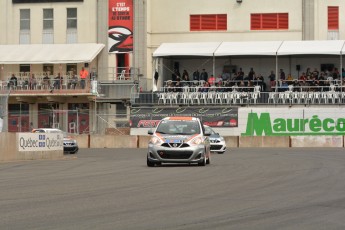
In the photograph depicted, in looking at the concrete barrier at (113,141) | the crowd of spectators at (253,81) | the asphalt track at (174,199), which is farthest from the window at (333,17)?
the asphalt track at (174,199)

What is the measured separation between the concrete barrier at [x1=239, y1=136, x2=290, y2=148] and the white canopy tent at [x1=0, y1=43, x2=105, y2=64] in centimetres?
1423

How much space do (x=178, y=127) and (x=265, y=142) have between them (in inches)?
1008

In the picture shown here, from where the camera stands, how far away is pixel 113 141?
185 feet

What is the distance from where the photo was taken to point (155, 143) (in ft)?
92.9

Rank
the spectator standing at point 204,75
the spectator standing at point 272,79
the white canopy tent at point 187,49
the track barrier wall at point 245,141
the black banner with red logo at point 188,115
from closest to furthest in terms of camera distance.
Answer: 1. the track barrier wall at point 245,141
2. the black banner with red logo at point 188,115
3. the spectator standing at point 272,79
4. the white canopy tent at point 187,49
5. the spectator standing at point 204,75

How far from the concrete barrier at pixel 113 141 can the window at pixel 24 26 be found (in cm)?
1527

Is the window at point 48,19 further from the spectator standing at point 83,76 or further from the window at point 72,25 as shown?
the spectator standing at point 83,76

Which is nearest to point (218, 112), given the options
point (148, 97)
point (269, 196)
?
point (148, 97)

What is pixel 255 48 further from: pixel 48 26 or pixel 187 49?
pixel 48 26

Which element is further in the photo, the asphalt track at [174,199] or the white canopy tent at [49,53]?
the white canopy tent at [49,53]

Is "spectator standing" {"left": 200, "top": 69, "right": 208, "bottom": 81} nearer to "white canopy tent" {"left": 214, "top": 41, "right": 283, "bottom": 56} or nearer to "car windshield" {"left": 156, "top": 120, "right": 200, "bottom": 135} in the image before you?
"white canopy tent" {"left": 214, "top": 41, "right": 283, "bottom": 56}

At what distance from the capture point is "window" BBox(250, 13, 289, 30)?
6656 centimetres

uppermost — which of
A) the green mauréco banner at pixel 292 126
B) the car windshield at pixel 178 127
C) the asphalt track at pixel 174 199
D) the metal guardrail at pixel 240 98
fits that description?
the metal guardrail at pixel 240 98

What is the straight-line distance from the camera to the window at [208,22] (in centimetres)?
6750
